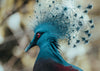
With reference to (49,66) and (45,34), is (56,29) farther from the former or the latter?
(49,66)

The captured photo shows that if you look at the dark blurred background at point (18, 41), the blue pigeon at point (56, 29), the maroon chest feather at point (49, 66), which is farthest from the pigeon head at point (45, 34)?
the dark blurred background at point (18, 41)

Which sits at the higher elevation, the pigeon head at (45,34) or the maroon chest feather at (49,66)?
the pigeon head at (45,34)

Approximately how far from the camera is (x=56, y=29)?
52.8 inches

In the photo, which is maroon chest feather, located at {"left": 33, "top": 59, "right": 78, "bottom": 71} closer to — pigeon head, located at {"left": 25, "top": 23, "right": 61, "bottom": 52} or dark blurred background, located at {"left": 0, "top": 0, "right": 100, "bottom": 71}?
pigeon head, located at {"left": 25, "top": 23, "right": 61, "bottom": 52}

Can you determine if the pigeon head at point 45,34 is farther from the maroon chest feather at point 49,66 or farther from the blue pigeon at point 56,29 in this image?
the maroon chest feather at point 49,66

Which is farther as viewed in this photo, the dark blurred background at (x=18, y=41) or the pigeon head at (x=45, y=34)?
the dark blurred background at (x=18, y=41)

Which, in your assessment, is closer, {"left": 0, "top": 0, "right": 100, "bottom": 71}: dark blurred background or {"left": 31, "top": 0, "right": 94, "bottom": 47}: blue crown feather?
{"left": 31, "top": 0, "right": 94, "bottom": 47}: blue crown feather

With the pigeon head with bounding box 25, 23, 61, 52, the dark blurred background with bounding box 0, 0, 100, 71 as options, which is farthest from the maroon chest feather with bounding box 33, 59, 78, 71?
the dark blurred background with bounding box 0, 0, 100, 71

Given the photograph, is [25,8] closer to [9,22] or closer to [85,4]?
[9,22]

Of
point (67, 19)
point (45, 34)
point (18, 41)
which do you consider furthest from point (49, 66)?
point (18, 41)

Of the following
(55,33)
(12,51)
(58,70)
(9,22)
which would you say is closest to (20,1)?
(9,22)

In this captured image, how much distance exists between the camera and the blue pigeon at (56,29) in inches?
51.6

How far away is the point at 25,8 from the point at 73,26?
681 millimetres

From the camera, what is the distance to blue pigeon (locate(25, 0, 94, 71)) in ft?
4.30
